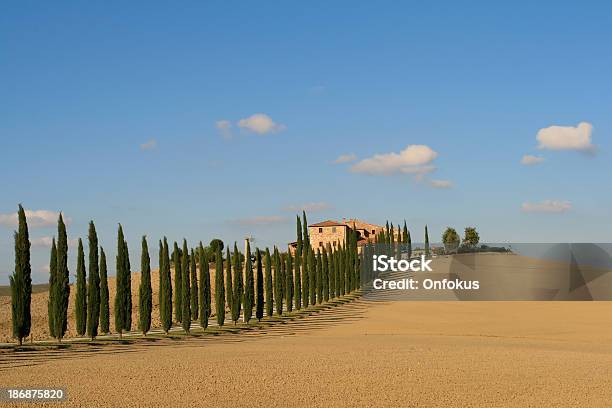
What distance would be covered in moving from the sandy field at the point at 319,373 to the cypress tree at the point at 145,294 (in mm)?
3834

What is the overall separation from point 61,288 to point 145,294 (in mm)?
5300

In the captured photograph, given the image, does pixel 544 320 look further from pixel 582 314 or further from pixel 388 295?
pixel 388 295

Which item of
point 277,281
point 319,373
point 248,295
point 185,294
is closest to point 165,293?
point 185,294

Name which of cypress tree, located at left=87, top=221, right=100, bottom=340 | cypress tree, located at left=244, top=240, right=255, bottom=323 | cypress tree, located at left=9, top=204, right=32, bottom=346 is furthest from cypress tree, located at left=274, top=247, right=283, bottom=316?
cypress tree, located at left=9, top=204, right=32, bottom=346

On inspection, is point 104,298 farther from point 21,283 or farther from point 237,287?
point 237,287

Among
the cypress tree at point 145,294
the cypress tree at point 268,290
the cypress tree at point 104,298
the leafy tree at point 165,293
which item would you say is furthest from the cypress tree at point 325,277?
the cypress tree at point 104,298

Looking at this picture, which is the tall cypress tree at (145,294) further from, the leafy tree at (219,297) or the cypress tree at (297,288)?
the cypress tree at (297,288)

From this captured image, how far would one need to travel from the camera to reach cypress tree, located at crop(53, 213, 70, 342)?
117ft

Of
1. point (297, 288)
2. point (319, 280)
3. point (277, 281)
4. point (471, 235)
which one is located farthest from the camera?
point (471, 235)

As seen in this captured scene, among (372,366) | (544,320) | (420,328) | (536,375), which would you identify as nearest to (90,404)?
(372,366)

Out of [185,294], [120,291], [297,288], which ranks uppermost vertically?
[120,291]

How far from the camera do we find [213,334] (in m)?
40.8

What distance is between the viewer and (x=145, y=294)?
40000mm

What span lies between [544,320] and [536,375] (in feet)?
99.6
